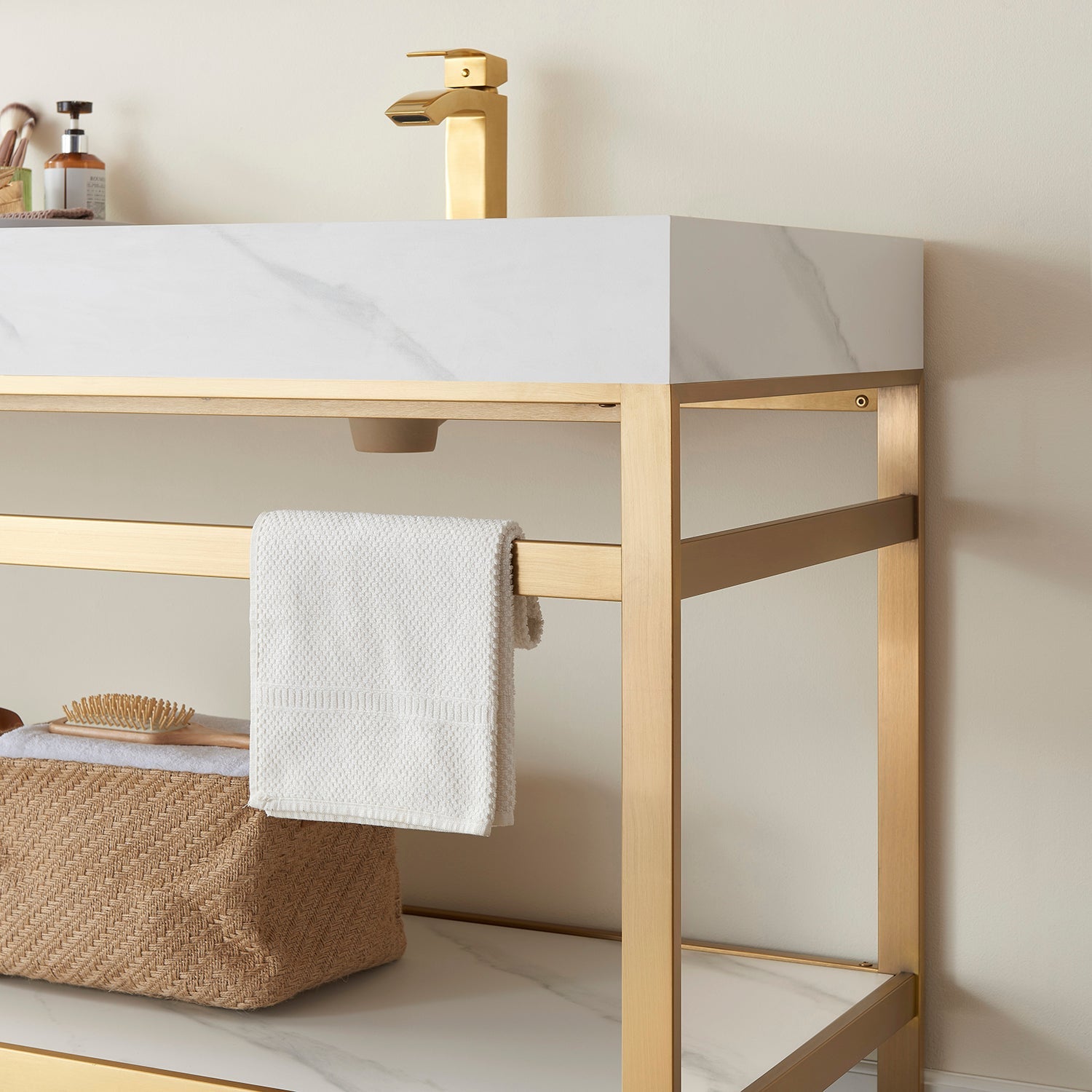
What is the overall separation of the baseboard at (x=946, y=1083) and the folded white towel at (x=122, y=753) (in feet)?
2.30

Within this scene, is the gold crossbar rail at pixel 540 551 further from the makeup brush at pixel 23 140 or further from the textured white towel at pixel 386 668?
the makeup brush at pixel 23 140

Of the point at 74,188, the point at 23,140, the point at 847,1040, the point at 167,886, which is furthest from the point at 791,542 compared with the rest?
the point at 23,140

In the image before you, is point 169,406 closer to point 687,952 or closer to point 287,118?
point 287,118

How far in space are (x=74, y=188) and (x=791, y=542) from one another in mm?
951

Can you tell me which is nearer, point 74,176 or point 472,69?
point 472,69

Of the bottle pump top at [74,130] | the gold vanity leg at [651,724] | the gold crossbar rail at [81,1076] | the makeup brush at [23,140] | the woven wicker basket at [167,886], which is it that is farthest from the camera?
the makeup brush at [23,140]

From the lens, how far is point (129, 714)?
151 cm

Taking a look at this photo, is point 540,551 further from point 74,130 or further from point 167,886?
point 74,130

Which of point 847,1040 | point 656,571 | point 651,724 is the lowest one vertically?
point 847,1040

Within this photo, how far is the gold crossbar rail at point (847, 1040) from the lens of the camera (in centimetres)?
127

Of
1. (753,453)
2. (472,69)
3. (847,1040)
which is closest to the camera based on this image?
(847,1040)

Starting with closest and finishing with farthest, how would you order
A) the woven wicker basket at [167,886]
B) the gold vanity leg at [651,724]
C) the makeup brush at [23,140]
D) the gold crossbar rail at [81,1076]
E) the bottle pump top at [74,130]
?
the gold vanity leg at [651,724] → the gold crossbar rail at [81,1076] → the woven wicker basket at [167,886] → the bottle pump top at [74,130] → the makeup brush at [23,140]

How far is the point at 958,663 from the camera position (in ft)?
4.96

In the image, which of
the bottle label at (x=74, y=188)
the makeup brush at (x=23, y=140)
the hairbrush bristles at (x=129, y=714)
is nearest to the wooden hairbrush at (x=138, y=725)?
the hairbrush bristles at (x=129, y=714)
